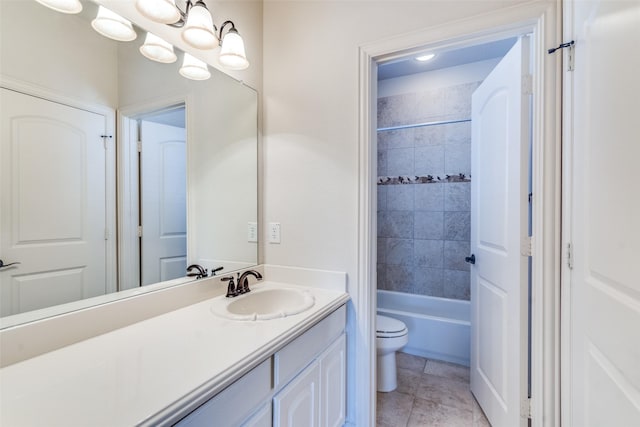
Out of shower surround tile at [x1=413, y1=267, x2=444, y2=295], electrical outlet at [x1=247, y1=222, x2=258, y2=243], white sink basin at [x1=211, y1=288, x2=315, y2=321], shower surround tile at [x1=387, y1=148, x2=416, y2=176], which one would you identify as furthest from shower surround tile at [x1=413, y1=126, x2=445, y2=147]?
white sink basin at [x1=211, y1=288, x2=315, y2=321]

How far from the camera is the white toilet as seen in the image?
76.5 inches

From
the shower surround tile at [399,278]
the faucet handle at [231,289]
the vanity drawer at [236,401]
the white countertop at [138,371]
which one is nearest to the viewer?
the white countertop at [138,371]

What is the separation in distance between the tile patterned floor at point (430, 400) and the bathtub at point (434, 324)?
0.11 metres

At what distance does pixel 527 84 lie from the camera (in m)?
1.33

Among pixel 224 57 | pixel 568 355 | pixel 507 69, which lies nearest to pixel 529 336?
pixel 568 355

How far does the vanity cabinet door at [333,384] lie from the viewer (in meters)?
1.28

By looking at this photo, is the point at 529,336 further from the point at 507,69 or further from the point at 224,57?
the point at 224,57

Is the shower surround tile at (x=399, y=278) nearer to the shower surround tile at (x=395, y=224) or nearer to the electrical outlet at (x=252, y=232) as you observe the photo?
the shower surround tile at (x=395, y=224)

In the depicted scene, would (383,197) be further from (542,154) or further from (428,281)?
(542,154)

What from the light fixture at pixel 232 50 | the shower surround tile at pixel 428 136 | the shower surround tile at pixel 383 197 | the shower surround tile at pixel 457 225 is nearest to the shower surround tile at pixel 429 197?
the shower surround tile at pixel 457 225

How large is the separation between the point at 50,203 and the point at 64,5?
2.12 ft

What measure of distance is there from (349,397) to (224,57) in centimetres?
184

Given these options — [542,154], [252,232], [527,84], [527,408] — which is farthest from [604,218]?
[252,232]

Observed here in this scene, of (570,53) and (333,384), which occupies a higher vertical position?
(570,53)
